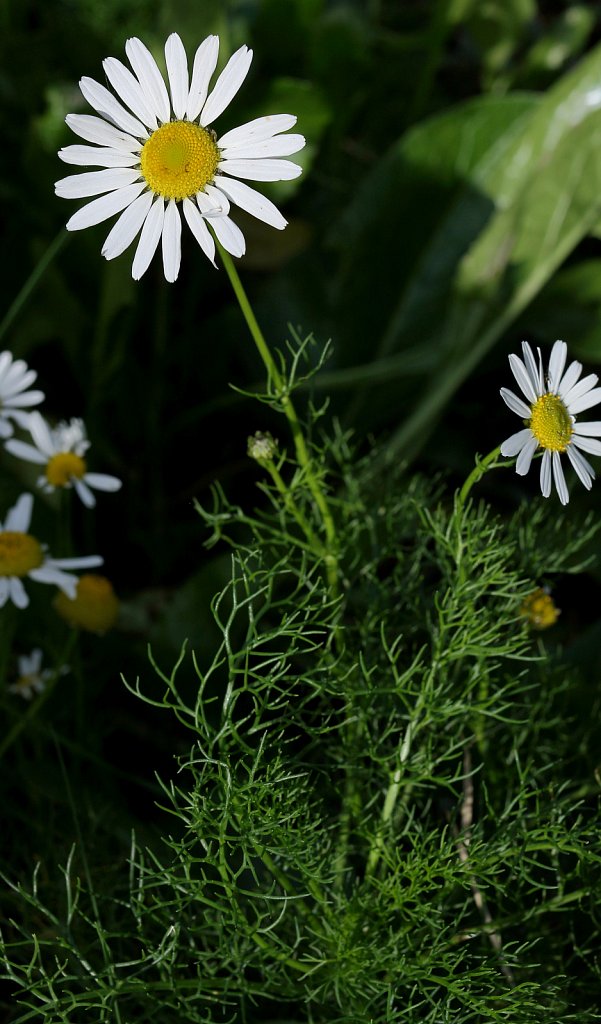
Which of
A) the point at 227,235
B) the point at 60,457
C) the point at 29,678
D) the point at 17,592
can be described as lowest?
the point at 29,678

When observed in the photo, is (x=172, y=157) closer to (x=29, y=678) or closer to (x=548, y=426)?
(x=548, y=426)

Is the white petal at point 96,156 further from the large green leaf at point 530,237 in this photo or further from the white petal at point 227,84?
the large green leaf at point 530,237

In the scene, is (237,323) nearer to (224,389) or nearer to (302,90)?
(224,389)

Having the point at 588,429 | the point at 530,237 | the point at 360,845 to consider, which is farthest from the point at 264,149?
the point at 530,237

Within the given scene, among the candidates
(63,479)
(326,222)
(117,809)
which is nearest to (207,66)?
(63,479)

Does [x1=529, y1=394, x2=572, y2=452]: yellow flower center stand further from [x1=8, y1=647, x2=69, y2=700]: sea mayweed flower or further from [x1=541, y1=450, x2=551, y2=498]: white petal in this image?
[x1=8, y1=647, x2=69, y2=700]: sea mayweed flower

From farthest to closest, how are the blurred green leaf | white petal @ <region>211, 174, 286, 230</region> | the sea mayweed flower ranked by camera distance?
1. the blurred green leaf
2. the sea mayweed flower
3. white petal @ <region>211, 174, 286, 230</region>

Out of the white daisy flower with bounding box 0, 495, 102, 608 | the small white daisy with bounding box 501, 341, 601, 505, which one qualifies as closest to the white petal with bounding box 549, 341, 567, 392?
the small white daisy with bounding box 501, 341, 601, 505
